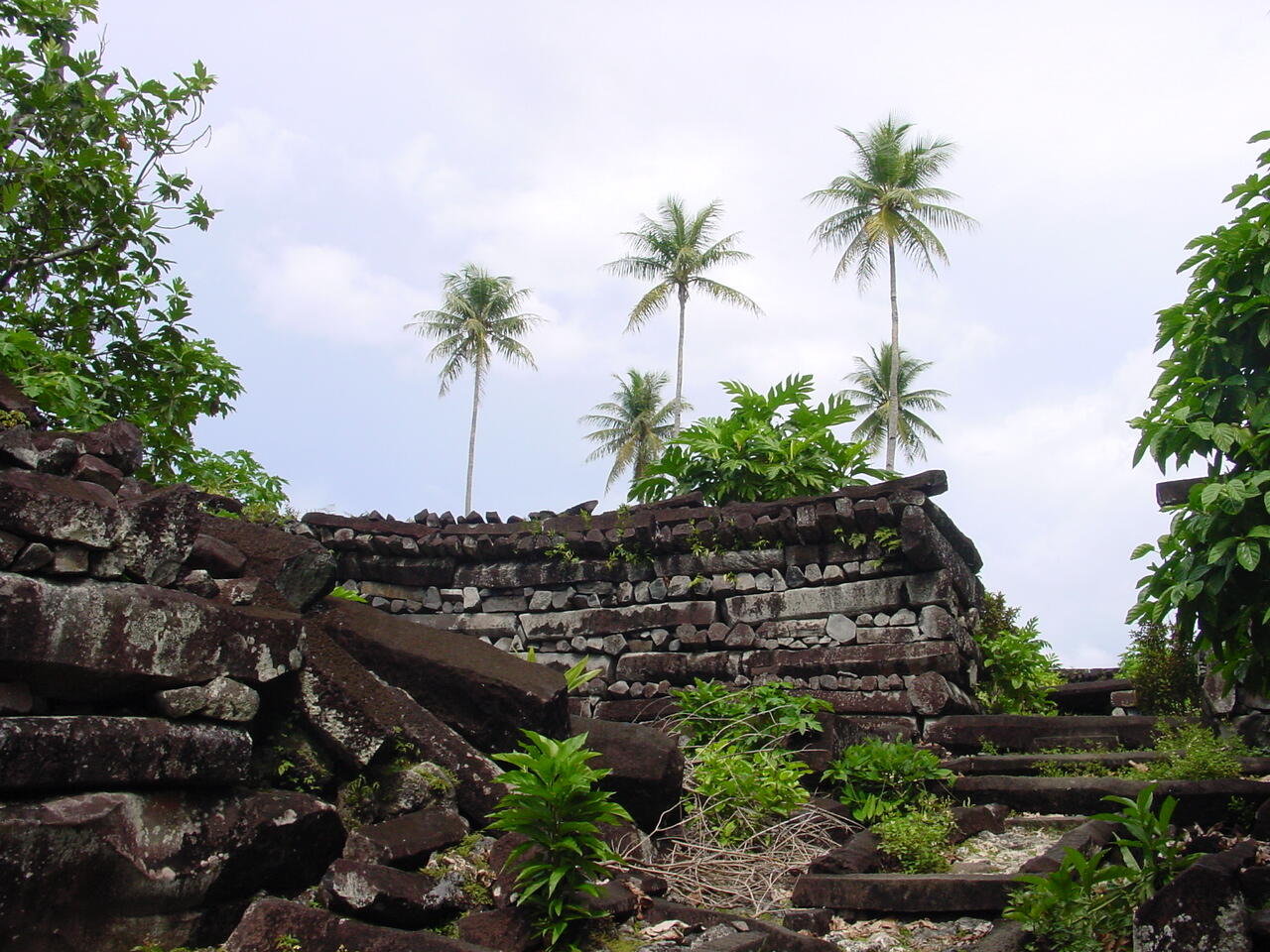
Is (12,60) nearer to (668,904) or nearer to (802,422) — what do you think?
(802,422)

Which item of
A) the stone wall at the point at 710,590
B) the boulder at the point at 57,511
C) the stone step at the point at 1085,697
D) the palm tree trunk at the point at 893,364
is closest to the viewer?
the boulder at the point at 57,511

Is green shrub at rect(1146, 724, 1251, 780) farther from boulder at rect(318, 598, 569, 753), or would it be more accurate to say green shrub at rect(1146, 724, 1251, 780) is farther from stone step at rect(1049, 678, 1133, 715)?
boulder at rect(318, 598, 569, 753)

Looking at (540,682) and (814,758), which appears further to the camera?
(814,758)

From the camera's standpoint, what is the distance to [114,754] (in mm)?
3859

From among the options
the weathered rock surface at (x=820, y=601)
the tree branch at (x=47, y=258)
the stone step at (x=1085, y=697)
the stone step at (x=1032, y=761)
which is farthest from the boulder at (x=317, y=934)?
the stone step at (x=1085, y=697)

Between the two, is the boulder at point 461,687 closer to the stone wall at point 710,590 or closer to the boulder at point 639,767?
the boulder at point 639,767

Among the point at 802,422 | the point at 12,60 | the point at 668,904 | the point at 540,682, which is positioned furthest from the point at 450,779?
the point at 12,60

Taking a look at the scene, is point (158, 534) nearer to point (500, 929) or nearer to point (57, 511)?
point (57, 511)

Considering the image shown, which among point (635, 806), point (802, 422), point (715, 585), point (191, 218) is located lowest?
point (635, 806)

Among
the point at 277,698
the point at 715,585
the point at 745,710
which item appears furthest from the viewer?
the point at 715,585

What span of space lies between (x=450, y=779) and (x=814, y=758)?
320 centimetres

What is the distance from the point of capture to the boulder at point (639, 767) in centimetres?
565

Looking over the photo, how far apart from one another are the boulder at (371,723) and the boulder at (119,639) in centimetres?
28

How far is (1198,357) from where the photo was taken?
482 cm
